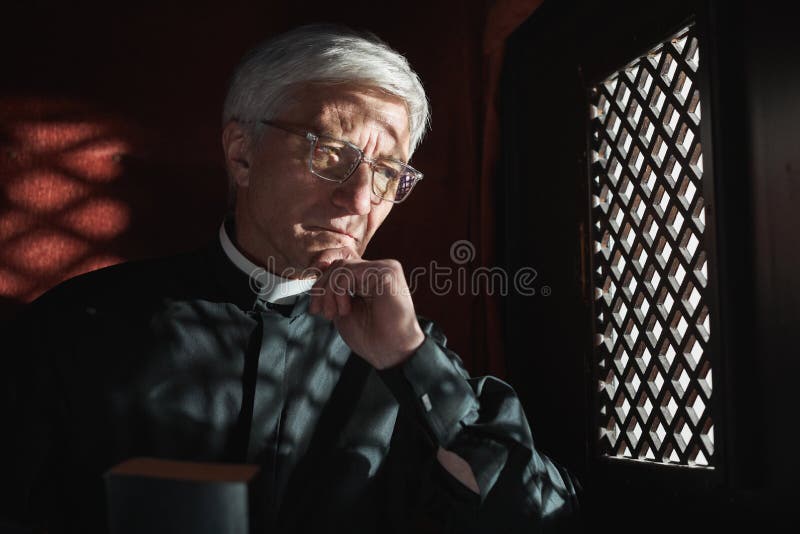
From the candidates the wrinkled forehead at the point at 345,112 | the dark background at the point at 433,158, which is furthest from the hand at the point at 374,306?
the dark background at the point at 433,158

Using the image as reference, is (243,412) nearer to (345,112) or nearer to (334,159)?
(334,159)

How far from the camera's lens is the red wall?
2131 mm

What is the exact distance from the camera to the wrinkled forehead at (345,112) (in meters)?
1.67

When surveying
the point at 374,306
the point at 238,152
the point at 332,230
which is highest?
the point at 238,152

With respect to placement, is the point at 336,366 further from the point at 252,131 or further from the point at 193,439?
the point at 252,131

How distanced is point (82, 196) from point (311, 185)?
1.01m

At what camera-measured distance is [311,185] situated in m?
1.64

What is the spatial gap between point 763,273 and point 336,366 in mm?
1065

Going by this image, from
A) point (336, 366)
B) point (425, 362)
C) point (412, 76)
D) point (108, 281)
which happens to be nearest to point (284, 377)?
point (336, 366)

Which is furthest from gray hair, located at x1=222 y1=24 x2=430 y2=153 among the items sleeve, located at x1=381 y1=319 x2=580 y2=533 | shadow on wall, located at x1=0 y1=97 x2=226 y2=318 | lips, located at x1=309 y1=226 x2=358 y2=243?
sleeve, located at x1=381 y1=319 x2=580 y2=533

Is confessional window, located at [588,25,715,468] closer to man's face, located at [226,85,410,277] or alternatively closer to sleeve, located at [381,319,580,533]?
sleeve, located at [381,319,580,533]

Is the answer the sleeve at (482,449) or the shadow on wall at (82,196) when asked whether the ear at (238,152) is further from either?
the sleeve at (482,449)

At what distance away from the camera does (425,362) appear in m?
1.47

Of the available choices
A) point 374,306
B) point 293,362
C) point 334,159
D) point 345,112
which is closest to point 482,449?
point 374,306
